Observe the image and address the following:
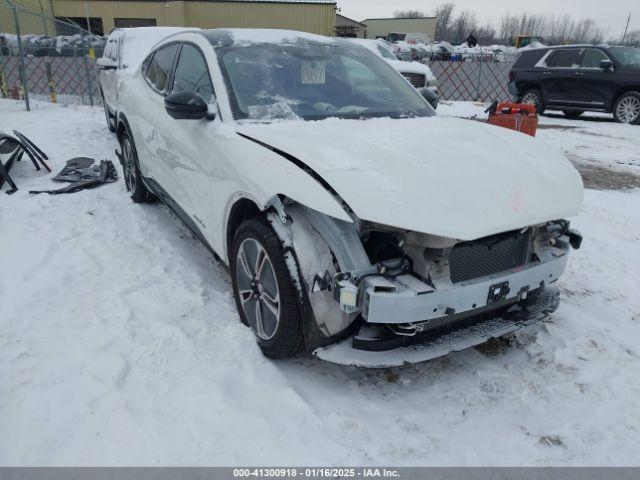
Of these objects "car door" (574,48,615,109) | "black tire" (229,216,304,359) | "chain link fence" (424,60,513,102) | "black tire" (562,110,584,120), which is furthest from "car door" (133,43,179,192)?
"chain link fence" (424,60,513,102)

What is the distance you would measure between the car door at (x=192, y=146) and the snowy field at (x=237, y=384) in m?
0.58

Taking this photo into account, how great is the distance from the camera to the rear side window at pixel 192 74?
322cm

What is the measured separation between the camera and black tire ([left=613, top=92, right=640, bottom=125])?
40.3ft

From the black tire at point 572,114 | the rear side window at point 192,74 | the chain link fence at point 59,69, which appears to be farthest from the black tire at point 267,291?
the black tire at point 572,114

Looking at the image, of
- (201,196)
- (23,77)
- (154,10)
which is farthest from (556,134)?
(154,10)

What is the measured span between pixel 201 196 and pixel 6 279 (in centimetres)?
152

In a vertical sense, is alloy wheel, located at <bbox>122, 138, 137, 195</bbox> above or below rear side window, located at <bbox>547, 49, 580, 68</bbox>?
below

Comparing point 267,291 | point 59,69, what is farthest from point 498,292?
point 59,69

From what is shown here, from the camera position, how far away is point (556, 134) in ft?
35.3

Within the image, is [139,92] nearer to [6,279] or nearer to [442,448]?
[6,279]

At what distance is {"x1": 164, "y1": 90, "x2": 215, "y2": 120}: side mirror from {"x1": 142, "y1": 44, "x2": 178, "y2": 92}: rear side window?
1.16 metres

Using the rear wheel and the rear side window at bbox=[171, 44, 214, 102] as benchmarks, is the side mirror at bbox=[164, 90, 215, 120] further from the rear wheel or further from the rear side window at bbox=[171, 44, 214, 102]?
the rear wheel

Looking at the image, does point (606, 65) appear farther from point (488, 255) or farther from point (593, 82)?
point (488, 255)

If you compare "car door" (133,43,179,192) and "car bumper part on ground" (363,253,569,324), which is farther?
"car door" (133,43,179,192)
